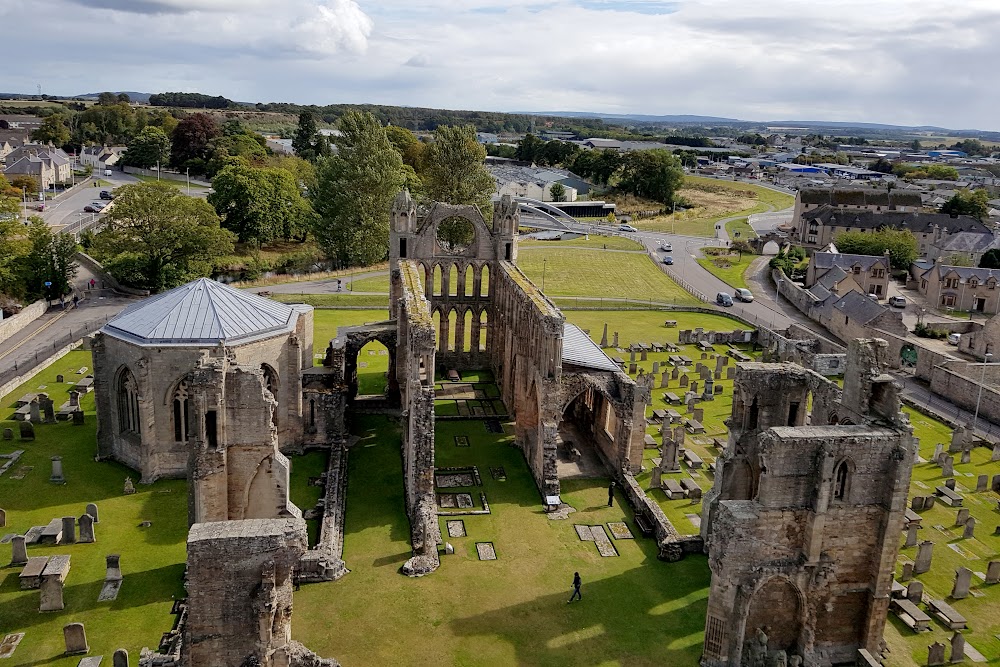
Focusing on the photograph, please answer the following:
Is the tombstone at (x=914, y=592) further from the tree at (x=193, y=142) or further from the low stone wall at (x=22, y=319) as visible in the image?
the tree at (x=193, y=142)

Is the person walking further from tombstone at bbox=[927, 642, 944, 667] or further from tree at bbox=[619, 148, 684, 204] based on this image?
tree at bbox=[619, 148, 684, 204]

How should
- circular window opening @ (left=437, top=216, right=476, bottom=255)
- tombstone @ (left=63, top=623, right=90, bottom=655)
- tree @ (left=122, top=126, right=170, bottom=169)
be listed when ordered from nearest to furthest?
1. tombstone @ (left=63, top=623, right=90, bottom=655)
2. circular window opening @ (left=437, top=216, right=476, bottom=255)
3. tree @ (left=122, top=126, right=170, bottom=169)

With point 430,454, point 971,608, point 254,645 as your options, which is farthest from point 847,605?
point 254,645

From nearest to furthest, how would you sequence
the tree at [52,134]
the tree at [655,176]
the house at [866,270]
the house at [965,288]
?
the house at [965,288] < the house at [866,270] < the tree at [655,176] < the tree at [52,134]

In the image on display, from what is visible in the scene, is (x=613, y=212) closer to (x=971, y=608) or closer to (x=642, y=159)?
(x=642, y=159)

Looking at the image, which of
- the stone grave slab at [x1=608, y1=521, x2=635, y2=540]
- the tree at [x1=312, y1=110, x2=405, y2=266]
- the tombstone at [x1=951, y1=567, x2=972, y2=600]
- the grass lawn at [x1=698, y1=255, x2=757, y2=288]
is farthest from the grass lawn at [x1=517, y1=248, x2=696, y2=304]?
the tombstone at [x1=951, y1=567, x2=972, y2=600]

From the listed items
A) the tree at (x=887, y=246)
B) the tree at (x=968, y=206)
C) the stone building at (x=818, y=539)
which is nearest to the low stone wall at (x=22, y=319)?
the stone building at (x=818, y=539)
